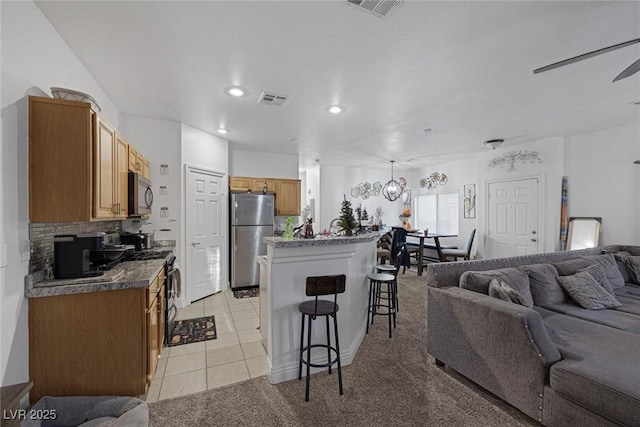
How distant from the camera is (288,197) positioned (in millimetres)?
6055

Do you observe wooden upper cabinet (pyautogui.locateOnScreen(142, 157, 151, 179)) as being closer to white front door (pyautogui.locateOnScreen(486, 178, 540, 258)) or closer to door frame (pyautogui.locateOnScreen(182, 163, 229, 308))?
door frame (pyautogui.locateOnScreen(182, 163, 229, 308))

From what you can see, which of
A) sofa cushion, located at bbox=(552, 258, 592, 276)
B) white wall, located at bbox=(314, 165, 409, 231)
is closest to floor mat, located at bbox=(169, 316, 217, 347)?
sofa cushion, located at bbox=(552, 258, 592, 276)

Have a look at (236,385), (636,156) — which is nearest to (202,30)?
(236,385)

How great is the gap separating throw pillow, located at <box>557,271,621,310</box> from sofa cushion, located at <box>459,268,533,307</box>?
0.51 meters

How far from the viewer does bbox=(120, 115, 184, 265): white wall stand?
397 cm

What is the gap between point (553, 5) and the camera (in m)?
1.80

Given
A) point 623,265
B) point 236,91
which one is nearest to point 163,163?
point 236,91

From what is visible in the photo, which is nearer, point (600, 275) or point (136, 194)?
point (136, 194)

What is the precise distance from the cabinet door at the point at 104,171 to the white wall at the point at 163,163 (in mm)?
1759

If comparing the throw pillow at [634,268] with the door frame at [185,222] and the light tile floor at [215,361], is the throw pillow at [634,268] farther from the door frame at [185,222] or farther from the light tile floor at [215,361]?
the door frame at [185,222]

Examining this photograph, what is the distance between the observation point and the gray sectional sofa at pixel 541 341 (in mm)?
1644

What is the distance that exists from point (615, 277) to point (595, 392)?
2.65 metres

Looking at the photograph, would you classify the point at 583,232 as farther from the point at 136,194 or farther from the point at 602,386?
the point at 136,194

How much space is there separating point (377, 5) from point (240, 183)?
4238 mm
